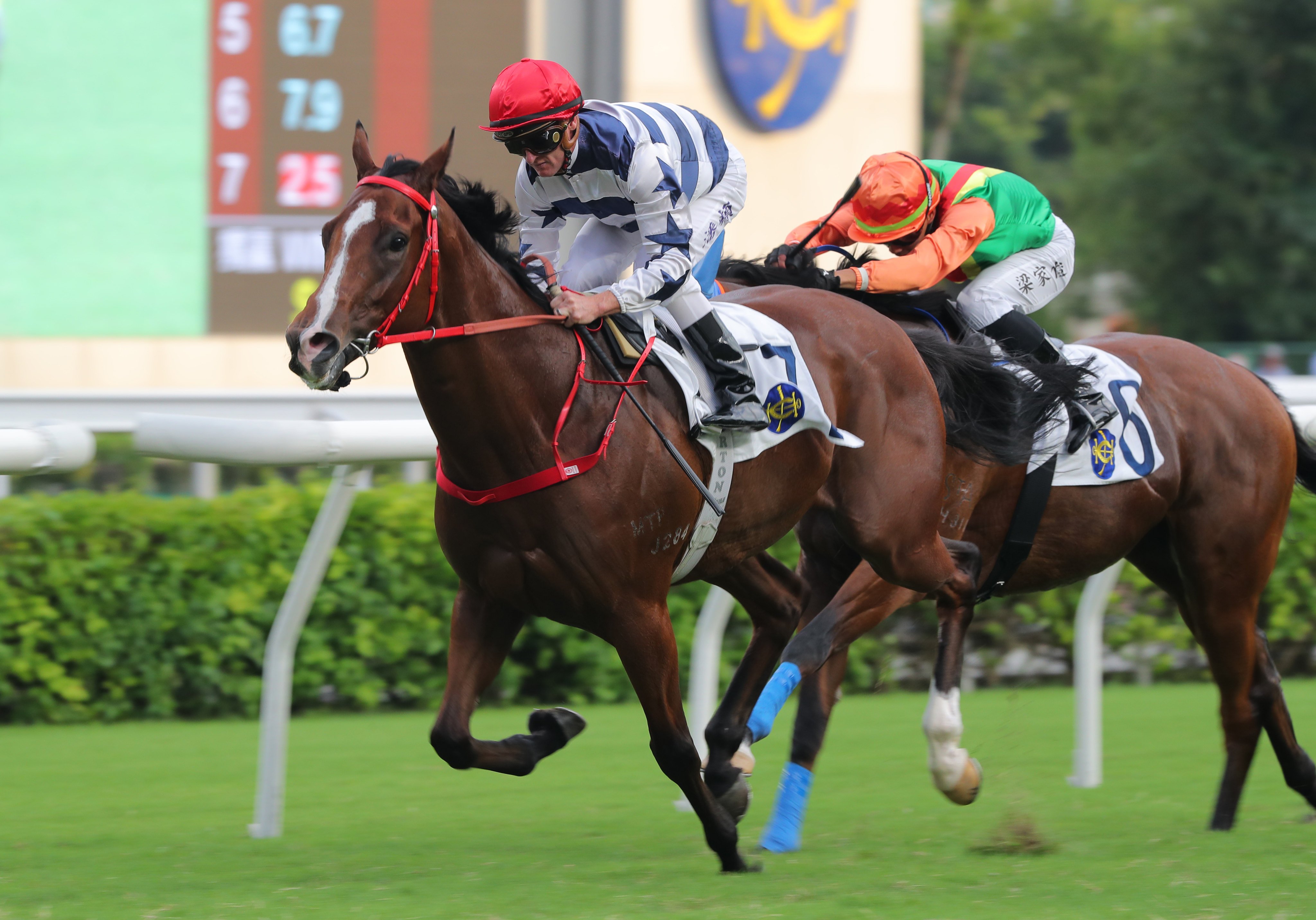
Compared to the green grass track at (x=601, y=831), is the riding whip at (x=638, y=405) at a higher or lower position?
higher

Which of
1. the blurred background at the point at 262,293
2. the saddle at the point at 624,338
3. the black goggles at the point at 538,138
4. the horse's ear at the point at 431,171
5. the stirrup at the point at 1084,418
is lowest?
the blurred background at the point at 262,293

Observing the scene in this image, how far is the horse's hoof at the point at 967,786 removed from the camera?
14.0ft

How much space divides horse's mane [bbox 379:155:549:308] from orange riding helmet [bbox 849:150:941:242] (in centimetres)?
127

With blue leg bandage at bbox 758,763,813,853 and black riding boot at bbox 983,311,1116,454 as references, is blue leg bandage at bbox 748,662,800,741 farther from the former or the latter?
black riding boot at bbox 983,311,1116,454

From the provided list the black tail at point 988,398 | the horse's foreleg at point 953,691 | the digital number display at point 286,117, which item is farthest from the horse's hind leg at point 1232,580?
the digital number display at point 286,117

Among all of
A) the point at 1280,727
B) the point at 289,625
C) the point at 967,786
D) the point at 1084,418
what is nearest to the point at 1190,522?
the point at 1084,418

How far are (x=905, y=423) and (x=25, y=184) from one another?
27.1ft

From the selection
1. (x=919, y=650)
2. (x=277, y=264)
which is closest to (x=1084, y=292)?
(x=277, y=264)

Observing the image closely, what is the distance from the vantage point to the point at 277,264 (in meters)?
11.3

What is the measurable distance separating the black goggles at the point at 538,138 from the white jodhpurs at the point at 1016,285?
1664mm

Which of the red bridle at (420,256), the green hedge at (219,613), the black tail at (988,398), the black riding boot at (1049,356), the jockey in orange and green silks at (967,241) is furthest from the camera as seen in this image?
the green hedge at (219,613)

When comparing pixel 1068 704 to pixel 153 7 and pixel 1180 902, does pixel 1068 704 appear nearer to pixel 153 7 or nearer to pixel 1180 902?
pixel 1180 902

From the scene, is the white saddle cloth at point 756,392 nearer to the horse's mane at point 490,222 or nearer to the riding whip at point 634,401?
the riding whip at point 634,401

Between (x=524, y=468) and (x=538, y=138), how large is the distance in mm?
694
